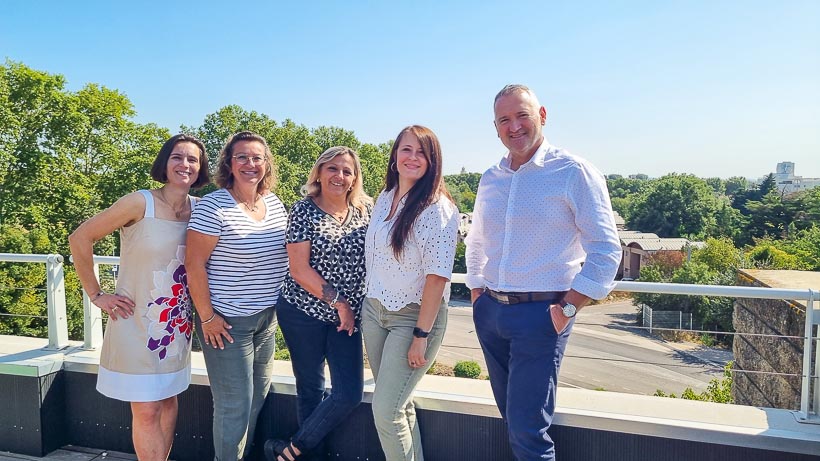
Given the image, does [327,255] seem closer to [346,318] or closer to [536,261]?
[346,318]

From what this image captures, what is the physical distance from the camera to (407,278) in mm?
2035

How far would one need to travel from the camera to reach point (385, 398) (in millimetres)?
2057

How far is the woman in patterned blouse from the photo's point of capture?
7.19 ft

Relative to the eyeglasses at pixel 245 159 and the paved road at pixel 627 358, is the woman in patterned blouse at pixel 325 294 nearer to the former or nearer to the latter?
the eyeglasses at pixel 245 159

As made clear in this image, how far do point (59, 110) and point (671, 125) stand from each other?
82571mm

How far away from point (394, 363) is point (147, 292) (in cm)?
106

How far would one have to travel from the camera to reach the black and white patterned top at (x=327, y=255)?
2.20m

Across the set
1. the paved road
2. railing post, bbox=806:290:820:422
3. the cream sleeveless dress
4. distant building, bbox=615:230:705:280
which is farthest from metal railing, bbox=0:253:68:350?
distant building, bbox=615:230:705:280

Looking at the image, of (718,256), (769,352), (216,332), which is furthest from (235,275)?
(718,256)

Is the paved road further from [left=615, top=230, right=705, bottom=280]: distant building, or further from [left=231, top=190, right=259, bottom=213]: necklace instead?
[left=231, top=190, right=259, bottom=213]: necklace

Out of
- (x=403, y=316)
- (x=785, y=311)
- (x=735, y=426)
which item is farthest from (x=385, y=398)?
(x=785, y=311)

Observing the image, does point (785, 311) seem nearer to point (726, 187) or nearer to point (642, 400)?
point (642, 400)

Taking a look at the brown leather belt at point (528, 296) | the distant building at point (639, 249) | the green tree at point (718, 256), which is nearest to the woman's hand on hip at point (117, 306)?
the brown leather belt at point (528, 296)

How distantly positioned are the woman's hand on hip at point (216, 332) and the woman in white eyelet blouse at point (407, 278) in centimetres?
58
